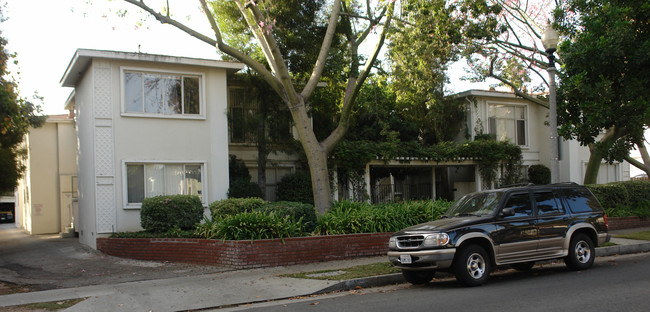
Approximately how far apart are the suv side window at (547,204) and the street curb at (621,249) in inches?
138

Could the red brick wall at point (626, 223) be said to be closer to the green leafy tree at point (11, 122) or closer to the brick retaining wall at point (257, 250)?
the brick retaining wall at point (257, 250)

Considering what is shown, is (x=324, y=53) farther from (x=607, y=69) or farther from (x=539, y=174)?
(x=539, y=174)

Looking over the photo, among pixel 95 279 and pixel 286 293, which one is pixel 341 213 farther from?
pixel 95 279

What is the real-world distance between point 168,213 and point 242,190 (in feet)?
10.2

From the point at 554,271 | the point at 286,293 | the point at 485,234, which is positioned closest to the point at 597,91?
the point at 554,271

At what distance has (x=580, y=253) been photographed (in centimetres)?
1052

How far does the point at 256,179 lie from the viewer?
773 inches

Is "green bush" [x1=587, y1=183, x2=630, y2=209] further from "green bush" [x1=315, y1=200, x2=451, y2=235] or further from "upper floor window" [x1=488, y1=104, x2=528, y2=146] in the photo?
"green bush" [x1=315, y1=200, x2=451, y2=235]

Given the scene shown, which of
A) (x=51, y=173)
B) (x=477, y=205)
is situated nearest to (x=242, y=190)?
(x=477, y=205)

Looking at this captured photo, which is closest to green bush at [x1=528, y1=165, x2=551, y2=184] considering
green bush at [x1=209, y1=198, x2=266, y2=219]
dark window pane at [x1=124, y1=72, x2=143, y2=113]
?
green bush at [x1=209, y1=198, x2=266, y2=219]

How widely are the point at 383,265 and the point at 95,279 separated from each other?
6061mm

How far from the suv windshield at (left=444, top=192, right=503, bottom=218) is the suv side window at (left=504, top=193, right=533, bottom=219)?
0.73 ft

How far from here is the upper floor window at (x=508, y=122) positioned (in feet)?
78.9

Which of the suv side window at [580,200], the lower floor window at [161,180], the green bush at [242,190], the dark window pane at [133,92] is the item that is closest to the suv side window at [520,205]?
the suv side window at [580,200]
